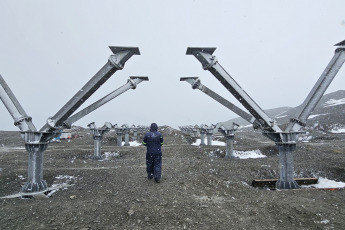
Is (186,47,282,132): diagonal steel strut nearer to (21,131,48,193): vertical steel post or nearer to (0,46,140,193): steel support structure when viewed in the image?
(0,46,140,193): steel support structure

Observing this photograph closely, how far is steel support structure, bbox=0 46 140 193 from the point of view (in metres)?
5.61

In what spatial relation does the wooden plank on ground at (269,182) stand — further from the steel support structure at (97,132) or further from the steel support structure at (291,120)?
the steel support structure at (97,132)

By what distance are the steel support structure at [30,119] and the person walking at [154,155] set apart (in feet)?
7.92

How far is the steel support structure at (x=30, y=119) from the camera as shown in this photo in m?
5.61

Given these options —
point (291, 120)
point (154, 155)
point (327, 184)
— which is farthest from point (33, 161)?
point (327, 184)

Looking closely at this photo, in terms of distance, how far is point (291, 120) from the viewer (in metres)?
6.68

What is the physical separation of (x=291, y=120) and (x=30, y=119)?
7884 mm

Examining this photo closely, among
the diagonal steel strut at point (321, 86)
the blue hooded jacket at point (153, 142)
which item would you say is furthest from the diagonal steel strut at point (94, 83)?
the diagonal steel strut at point (321, 86)

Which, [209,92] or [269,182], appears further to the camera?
[209,92]

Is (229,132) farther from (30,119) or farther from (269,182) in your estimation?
(30,119)

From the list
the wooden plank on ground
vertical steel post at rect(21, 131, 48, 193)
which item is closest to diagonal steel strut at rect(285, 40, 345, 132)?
the wooden plank on ground

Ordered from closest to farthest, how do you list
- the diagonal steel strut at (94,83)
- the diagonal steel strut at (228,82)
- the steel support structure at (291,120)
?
1. the diagonal steel strut at (94,83)
2. the diagonal steel strut at (228,82)
3. the steel support structure at (291,120)

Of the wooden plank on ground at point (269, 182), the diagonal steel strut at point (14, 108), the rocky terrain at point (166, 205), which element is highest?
the diagonal steel strut at point (14, 108)

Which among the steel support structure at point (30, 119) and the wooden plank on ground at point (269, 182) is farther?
the wooden plank on ground at point (269, 182)
